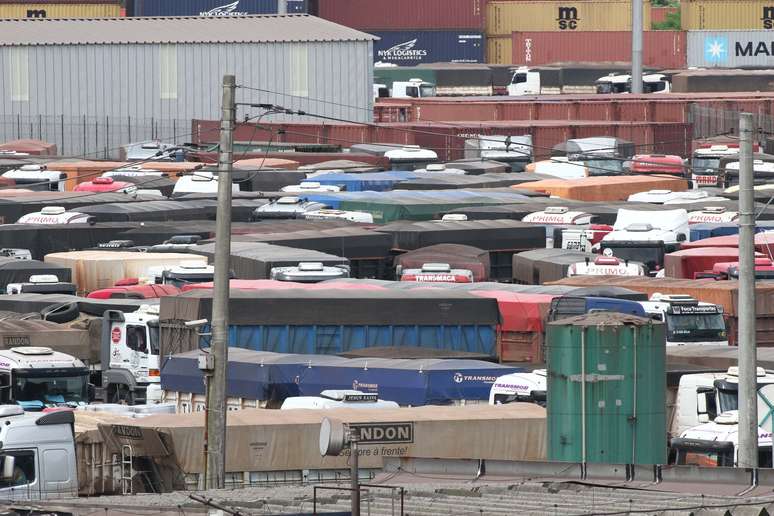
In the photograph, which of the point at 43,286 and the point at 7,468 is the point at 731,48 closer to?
the point at 43,286

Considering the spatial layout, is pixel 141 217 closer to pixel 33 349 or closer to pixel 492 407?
pixel 33 349

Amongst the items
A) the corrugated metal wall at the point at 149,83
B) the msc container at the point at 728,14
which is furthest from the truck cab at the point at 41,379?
the msc container at the point at 728,14

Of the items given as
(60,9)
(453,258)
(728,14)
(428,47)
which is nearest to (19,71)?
(60,9)

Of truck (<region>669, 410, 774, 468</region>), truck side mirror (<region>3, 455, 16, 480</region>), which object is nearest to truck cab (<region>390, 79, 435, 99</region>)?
truck (<region>669, 410, 774, 468</region>)

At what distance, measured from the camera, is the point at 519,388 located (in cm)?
2409

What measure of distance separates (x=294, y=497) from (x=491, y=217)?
2912 centimetres

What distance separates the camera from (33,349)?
2630cm

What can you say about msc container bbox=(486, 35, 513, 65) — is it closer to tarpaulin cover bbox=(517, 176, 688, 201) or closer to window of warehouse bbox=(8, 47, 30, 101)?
window of warehouse bbox=(8, 47, 30, 101)

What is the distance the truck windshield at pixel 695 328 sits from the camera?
28.8 metres

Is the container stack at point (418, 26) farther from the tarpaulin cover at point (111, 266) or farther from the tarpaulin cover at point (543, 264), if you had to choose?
the tarpaulin cover at point (111, 266)

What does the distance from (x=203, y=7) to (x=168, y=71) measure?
26832mm

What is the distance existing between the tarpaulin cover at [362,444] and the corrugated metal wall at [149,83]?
49.3 meters

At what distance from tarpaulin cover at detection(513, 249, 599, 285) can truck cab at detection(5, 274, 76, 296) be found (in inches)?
373

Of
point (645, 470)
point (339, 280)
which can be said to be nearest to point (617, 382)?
point (645, 470)
